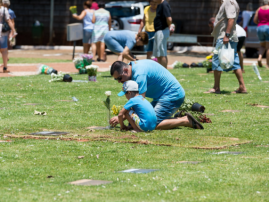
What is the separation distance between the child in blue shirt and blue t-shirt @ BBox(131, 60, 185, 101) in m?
0.11

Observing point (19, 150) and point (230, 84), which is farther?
point (230, 84)

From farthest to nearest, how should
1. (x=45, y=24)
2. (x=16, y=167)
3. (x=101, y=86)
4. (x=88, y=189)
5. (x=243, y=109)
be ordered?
1. (x=45, y=24)
2. (x=101, y=86)
3. (x=243, y=109)
4. (x=16, y=167)
5. (x=88, y=189)

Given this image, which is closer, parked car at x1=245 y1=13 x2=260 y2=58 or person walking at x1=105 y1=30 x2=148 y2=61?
person walking at x1=105 y1=30 x2=148 y2=61

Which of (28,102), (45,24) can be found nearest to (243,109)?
(28,102)

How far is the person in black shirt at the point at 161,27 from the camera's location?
40.2 ft

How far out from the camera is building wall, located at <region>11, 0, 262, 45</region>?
26.3 m

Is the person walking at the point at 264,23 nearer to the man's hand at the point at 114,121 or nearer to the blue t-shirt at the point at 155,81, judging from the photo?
the blue t-shirt at the point at 155,81

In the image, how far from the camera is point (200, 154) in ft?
18.7

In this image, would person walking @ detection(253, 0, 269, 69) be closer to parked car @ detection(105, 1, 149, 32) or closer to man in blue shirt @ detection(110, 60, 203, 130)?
parked car @ detection(105, 1, 149, 32)

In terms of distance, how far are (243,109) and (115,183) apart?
4.74 m

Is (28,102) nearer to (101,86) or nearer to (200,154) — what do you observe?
(101,86)

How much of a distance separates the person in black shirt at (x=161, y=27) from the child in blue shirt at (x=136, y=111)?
5.71m

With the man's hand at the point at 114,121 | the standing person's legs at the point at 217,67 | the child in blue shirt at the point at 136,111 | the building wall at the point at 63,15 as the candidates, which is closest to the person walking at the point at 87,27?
the standing person's legs at the point at 217,67

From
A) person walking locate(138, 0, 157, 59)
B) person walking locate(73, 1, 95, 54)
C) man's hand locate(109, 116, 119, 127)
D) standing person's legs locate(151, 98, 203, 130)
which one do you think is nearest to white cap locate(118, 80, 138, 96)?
man's hand locate(109, 116, 119, 127)
